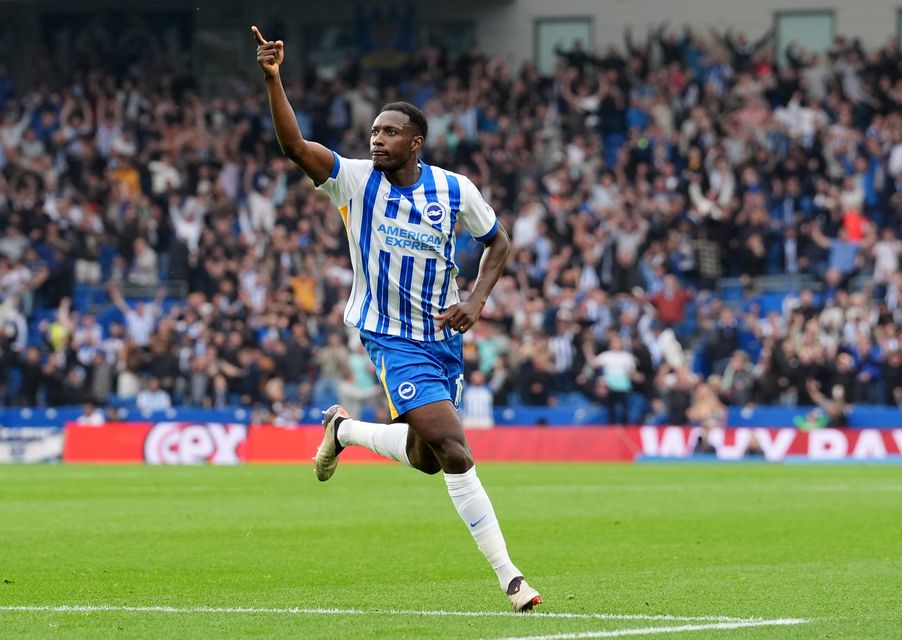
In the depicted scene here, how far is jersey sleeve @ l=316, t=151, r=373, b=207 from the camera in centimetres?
854

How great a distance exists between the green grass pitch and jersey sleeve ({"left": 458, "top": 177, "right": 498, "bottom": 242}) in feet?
6.32

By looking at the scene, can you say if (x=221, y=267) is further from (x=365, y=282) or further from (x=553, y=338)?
(x=365, y=282)

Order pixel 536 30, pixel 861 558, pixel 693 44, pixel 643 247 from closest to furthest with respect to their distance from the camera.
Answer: pixel 861 558, pixel 643 247, pixel 693 44, pixel 536 30

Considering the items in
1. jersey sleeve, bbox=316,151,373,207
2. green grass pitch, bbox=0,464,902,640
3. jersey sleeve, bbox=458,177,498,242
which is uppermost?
jersey sleeve, bbox=316,151,373,207

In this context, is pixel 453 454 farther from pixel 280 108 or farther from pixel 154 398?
pixel 154 398

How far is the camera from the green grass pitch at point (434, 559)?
748 cm

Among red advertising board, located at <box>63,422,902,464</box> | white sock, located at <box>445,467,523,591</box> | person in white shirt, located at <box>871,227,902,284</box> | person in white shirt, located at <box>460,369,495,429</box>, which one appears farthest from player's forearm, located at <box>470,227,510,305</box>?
person in white shirt, located at <box>871,227,902,284</box>

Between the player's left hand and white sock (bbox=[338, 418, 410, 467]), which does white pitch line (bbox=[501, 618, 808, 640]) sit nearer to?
the player's left hand

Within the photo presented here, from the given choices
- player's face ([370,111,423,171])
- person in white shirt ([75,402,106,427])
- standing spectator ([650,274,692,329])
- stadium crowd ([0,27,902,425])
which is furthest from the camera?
standing spectator ([650,274,692,329])

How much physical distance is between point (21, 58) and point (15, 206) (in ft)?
28.5

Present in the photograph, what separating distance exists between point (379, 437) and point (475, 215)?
1413 mm

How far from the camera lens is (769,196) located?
32344 millimetres

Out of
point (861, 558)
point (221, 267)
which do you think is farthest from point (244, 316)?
point (861, 558)

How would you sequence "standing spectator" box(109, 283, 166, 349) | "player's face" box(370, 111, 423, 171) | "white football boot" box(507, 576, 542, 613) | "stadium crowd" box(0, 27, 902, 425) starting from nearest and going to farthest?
1. "white football boot" box(507, 576, 542, 613)
2. "player's face" box(370, 111, 423, 171)
3. "stadium crowd" box(0, 27, 902, 425)
4. "standing spectator" box(109, 283, 166, 349)
